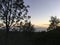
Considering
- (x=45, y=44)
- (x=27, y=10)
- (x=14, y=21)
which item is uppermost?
(x=27, y=10)

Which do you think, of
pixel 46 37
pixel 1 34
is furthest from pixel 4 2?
pixel 46 37

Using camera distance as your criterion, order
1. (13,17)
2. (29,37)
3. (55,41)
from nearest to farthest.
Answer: (55,41) < (29,37) < (13,17)

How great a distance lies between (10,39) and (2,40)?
1.16 meters

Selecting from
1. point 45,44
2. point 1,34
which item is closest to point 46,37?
point 45,44

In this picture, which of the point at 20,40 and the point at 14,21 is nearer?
the point at 20,40

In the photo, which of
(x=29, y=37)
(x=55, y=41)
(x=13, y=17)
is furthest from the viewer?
(x=13, y=17)

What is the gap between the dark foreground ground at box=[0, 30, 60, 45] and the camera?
1653 cm

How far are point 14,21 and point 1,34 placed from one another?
2.37m

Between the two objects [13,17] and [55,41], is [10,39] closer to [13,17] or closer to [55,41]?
[13,17]

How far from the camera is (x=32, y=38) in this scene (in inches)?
681

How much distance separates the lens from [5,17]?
1912cm

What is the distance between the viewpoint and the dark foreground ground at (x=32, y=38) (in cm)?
1653

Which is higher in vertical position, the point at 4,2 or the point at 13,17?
the point at 4,2

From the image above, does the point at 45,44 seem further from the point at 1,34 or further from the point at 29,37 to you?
the point at 1,34
